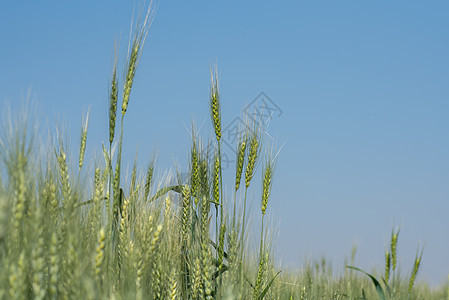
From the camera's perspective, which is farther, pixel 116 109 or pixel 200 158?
pixel 200 158

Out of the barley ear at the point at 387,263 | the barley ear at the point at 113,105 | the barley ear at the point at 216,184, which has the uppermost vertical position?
the barley ear at the point at 113,105

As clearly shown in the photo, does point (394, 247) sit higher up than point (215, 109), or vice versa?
point (215, 109)

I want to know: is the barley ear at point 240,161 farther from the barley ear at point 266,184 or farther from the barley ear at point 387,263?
the barley ear at point 387,263

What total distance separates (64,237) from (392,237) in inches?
83.3

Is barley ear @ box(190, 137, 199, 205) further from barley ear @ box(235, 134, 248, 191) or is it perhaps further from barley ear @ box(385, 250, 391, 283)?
barley ear @ box(385, 250, 391, 283)

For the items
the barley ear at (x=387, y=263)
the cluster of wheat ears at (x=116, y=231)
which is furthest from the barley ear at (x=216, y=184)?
the barley ear at (x=387, y=263)

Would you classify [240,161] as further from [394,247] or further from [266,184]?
[394,247]

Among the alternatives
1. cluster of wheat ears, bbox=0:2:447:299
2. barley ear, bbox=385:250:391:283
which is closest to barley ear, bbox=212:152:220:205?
cluster of wheat ears, bbox=0:2:447:299

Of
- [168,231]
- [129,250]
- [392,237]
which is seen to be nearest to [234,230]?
[168,231]

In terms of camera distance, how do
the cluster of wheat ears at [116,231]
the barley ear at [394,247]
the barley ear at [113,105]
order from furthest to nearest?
the barley ear at [394,247] < the barley ear at [113,105] < the cluster of wheat ears at [116,231]

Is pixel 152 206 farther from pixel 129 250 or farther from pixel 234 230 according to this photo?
pixel 129 250

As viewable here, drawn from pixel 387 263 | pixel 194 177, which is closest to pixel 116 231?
pixel 194 177

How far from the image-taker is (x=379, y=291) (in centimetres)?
250

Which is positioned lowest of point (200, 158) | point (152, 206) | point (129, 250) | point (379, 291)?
point (379, 291)
